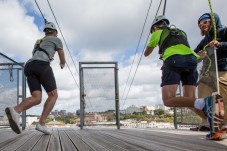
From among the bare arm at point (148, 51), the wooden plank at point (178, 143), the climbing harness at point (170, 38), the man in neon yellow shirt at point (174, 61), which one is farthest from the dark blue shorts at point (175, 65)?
the wooden plank at point (178, 143)

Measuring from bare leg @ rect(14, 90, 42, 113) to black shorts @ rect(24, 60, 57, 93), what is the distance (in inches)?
3.7

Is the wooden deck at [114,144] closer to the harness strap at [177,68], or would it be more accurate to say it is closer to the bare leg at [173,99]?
the bare leg at [173,99]

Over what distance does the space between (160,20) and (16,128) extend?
2.27 meters

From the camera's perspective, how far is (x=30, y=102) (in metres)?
4.55

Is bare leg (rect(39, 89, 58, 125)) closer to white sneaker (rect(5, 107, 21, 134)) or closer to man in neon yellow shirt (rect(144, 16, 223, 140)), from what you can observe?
white sneaker (rect(5, 107, 21, 134))

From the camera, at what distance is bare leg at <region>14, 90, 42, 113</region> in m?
4.40

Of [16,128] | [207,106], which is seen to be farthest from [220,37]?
[16,128]

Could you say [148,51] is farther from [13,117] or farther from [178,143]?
[13,117]

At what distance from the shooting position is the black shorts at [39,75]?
15.6 ft

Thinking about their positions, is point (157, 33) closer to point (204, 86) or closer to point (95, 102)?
point (204, 86)

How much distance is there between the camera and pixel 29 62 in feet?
15.9

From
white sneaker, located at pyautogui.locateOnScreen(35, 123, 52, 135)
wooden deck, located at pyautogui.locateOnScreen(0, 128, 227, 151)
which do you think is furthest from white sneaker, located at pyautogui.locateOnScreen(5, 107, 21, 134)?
white sneaker, located at pyautogui.locateOnScreen(35, 123, 52, 135)

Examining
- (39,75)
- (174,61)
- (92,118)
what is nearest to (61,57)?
(39,75)

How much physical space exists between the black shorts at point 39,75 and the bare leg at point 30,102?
0.09 metres
